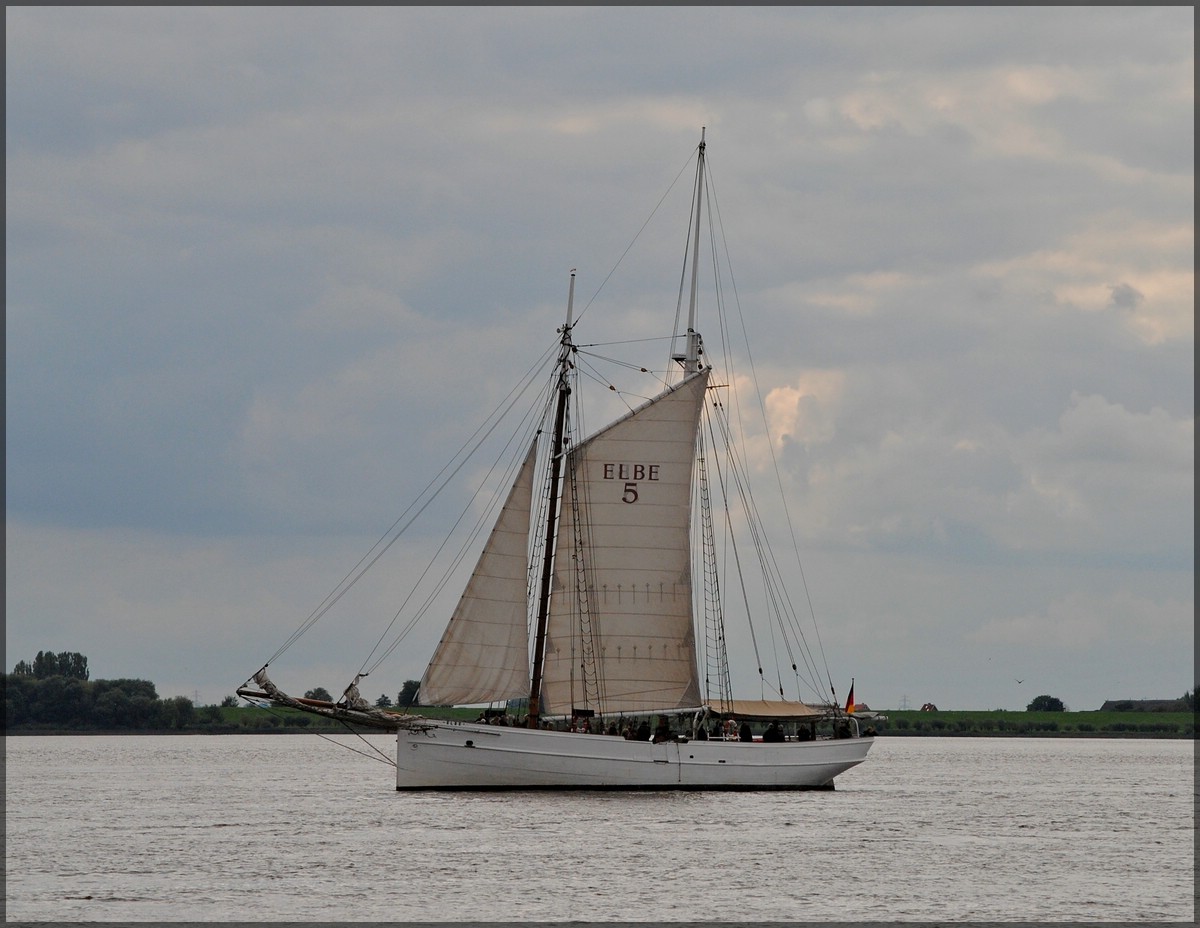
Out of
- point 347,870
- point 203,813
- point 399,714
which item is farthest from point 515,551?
point 347,870

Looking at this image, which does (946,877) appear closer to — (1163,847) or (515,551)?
(1163,847)

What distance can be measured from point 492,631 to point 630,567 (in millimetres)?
8834

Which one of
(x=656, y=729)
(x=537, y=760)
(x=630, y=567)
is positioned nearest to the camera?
(x=537, y=760)

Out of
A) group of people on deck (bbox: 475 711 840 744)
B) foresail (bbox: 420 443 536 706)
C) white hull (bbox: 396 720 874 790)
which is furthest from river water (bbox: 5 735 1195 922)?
foresail (bbox: 420 443 536 706)

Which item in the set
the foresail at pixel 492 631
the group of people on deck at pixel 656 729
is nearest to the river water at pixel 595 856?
the group of people on deck at pixel 656 729

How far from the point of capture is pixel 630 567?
85.9 m

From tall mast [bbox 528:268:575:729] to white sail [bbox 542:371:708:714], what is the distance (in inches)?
29.9

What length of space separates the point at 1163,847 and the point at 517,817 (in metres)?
25.7

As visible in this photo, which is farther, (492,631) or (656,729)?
(656,729)

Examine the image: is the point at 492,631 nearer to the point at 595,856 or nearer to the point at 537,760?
the point at 537,760

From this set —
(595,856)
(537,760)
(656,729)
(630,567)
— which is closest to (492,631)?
(537,760)

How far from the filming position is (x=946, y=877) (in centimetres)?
5788

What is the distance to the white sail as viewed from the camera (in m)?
85.1

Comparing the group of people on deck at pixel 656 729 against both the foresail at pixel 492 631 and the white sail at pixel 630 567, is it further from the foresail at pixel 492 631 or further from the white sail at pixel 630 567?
the white sail at pixel 630 567
